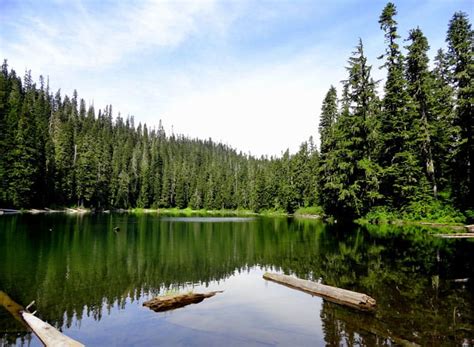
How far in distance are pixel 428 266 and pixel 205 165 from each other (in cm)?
14781

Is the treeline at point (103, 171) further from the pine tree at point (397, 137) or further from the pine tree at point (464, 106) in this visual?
the pine tree at point (464, 106)

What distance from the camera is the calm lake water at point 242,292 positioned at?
34.7 ft

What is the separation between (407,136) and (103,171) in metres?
91.9

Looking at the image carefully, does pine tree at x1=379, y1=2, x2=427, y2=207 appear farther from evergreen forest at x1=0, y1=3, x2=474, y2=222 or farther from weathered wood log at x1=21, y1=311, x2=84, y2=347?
weathered wood log at x1=21, y1=311, x2=84, y2=347

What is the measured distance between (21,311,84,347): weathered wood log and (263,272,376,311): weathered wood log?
9258 millimetres

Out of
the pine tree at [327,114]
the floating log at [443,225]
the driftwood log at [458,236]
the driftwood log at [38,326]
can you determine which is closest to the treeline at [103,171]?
the pine tree at [327,114]

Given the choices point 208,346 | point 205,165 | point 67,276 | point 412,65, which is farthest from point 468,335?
point 205,165

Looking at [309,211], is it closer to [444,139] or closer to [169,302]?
[444,139]

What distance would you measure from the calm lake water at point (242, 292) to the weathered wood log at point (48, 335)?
13.2 inches

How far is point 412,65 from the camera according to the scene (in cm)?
4891

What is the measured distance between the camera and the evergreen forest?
140ft

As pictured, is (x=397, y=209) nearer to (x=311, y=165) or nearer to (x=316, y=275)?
(x=316, y=275)

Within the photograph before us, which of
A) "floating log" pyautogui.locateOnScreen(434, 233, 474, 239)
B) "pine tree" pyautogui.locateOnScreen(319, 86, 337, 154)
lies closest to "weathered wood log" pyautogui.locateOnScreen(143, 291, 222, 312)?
"floating log" pyautogui.locateOnScreen(434, 233, 474, 239)

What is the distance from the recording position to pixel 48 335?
9.69m
